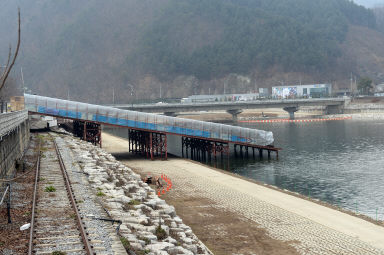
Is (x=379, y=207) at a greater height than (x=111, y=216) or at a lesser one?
lesser

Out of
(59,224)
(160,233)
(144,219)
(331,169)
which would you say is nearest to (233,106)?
(331,169)

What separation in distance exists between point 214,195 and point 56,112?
32.5m

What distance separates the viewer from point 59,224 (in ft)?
60.4

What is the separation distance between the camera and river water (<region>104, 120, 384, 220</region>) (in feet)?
127

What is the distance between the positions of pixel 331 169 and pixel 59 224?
135 feet

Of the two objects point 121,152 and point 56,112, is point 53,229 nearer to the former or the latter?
point 56,112

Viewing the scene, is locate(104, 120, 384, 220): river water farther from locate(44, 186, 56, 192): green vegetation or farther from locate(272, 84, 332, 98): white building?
locate(272, 84, 332, 98): white building

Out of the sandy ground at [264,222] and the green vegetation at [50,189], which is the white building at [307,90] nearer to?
the sandy ground at [264,222]

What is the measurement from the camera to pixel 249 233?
25.0 meters

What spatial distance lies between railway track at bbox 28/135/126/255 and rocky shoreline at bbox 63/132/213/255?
1.34m

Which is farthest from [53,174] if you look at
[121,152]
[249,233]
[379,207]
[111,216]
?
[121,152]

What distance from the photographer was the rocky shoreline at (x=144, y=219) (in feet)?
58.5

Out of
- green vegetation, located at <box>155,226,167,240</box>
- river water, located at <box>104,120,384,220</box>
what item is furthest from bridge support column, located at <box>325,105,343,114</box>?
green vegetation, located at <box>155,226,167,240</box>

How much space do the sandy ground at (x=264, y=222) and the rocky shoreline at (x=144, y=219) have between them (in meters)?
1.98
